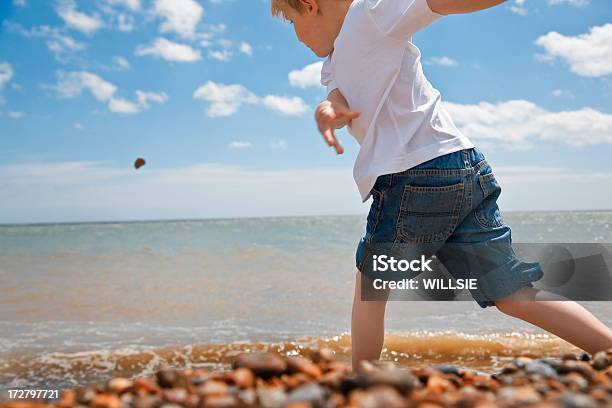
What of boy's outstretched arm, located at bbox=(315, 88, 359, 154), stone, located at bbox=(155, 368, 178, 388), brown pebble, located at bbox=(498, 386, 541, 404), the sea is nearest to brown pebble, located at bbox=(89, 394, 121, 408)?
stone, located at bbox=(155, 368, 178, 388)

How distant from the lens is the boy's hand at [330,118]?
171 centimetres

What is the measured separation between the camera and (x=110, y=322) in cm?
467

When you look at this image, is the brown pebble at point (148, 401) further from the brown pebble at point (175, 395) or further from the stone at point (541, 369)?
the stone at point (541, 369)

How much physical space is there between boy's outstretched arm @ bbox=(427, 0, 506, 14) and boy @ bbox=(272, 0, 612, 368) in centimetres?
2

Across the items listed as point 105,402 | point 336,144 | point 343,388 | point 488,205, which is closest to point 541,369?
point 343,388

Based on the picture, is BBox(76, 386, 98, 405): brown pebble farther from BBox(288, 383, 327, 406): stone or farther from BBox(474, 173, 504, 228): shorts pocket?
BBox(474, 173, 504, 228): shorts pocket

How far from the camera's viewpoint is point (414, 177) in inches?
70.8

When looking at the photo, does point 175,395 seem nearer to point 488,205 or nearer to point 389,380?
point 389,380

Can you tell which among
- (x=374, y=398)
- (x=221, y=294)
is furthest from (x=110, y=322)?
(x=374, y=398)

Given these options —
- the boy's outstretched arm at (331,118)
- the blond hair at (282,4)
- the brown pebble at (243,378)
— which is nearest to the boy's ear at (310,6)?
the blond hair at (282,4)

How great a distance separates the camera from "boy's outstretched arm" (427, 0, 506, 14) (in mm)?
1640

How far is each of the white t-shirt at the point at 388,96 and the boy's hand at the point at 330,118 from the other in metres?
0.13

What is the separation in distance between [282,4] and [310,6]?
12 cm

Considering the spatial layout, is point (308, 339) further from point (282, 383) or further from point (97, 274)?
point (97, 274)
